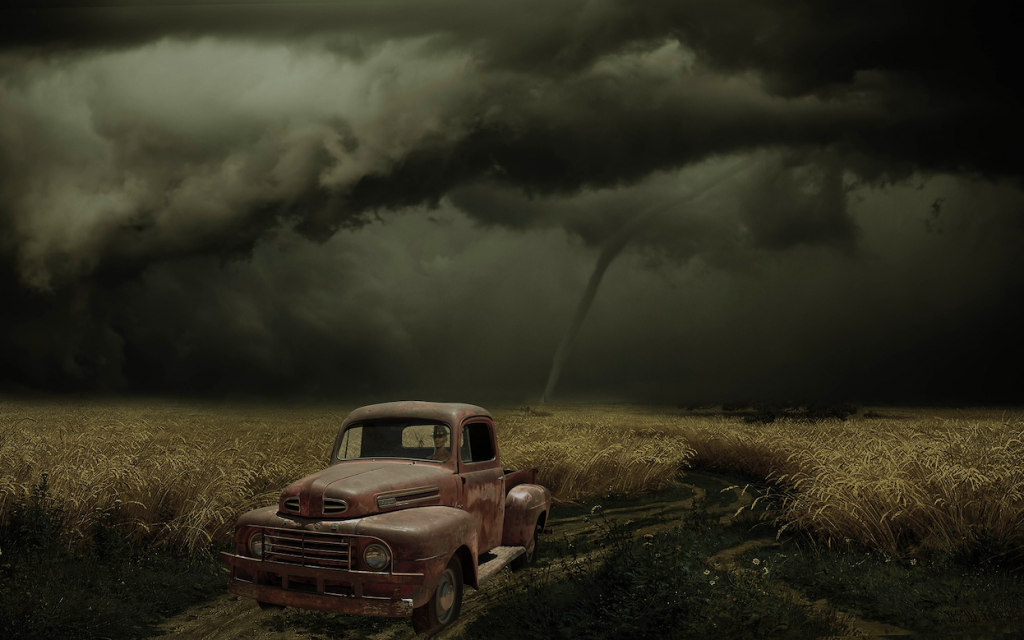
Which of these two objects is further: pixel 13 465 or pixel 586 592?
pixel 13 465

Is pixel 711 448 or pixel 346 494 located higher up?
pixel 346 494

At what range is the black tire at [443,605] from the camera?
6176 mm

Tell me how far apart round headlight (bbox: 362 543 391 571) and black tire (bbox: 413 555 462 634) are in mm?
518

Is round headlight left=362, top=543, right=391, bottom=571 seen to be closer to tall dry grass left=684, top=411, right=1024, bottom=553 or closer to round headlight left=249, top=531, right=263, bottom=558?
round headlight left=249, top=531, right=263, bottom=558

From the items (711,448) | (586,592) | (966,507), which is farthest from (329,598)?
(711,448)

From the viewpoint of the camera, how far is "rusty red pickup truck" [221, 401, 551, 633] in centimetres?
594

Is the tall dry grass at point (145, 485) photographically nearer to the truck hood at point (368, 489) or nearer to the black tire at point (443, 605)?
the truck hood at point (368, 489)

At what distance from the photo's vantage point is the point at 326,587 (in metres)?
6.04

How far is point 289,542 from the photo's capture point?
248 inches

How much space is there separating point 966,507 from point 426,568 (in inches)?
291

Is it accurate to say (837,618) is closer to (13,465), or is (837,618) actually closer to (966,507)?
(966,507)

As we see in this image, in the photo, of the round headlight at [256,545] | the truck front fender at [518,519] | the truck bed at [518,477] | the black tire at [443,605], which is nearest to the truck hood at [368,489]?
the round headlight at [256,545]

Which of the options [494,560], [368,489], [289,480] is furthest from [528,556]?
[289,480]

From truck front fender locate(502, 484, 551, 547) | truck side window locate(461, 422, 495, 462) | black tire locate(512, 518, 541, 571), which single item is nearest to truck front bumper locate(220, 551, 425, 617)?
truck side window locate(461, 422, 495, 462)
